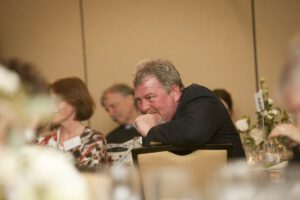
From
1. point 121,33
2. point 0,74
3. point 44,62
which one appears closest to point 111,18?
point 121,33

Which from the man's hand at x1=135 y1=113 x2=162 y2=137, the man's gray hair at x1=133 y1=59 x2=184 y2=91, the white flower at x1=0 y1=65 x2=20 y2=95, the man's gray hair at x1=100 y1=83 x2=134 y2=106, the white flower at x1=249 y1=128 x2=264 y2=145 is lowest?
the white flower at x1=249 y1=128 x2=264 y2=145

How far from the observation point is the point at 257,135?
3.61 metres

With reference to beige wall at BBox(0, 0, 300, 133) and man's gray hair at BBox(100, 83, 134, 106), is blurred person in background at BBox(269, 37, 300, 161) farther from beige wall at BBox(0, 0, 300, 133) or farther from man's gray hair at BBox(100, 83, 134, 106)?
beige wall at BBox(0, 0, 300, 133)

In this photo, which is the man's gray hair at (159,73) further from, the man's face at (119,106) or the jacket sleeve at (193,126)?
the man's face at (119,106)

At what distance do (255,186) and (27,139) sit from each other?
392 mm

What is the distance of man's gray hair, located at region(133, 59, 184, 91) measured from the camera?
252 cm

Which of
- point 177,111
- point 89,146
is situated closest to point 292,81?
point 177,111

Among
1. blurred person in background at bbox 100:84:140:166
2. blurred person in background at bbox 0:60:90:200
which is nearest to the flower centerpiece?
blurred person in background at bbox 100:84:140:166

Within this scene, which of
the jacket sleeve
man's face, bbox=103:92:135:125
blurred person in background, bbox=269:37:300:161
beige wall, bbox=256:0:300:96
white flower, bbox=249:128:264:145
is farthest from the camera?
beige wall, bbox=256:0:300:96

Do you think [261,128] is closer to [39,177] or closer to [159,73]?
[159,73]

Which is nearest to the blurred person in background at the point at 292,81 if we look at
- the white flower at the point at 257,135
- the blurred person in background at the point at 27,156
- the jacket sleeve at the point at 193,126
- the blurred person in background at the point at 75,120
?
the blurred person in background at the point at 27,156

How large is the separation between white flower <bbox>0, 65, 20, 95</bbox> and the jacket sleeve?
1.28 metres

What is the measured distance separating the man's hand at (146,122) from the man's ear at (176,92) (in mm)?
135

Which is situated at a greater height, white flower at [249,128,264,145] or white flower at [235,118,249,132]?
white flower at [235,118,249,132]
